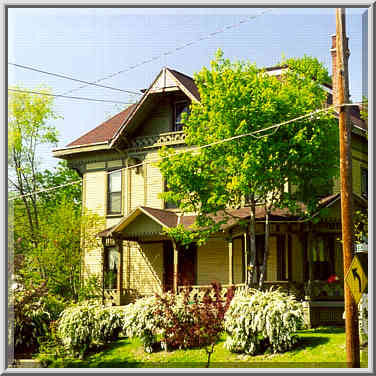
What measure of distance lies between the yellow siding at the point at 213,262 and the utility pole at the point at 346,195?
33.7 ft

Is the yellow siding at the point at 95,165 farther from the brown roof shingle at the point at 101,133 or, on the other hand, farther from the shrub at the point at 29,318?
the shrub at the point at 29,318

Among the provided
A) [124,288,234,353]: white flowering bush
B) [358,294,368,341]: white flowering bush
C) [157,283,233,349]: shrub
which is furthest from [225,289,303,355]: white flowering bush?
[358,294,368,341]: white flowering bush

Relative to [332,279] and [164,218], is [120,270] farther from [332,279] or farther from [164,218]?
[332,279]

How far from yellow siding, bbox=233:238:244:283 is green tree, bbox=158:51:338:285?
250cm

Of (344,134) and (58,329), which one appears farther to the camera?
(58,329)

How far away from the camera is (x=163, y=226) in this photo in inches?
880

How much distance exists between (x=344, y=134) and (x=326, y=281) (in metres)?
8.89

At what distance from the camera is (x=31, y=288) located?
20.0 m

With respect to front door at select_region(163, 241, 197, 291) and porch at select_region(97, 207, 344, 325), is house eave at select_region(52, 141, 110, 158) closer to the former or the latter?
porch at select_region(97, 207, 344, 325)

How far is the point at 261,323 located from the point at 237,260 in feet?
22.8

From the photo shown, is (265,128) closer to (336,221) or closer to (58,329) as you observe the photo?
(336,221)

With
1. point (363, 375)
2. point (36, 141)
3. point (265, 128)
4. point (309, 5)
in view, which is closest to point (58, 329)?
point (265, 128)

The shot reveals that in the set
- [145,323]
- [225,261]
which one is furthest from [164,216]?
[145,323]

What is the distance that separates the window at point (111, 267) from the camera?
25297mm
